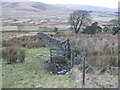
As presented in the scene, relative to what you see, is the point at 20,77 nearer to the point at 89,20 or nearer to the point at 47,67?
the point at 47,67

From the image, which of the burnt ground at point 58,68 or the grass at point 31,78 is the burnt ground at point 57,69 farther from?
the grass at point 31,78

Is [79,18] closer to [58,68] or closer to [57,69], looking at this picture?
[58,68]

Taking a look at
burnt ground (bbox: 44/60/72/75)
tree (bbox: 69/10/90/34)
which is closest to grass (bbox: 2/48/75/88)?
burnt ground (bbox: 44/60/72/75)

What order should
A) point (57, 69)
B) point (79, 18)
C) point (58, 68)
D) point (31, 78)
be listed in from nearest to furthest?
1. point (31, 78)
2. point (57, 69)
3. point (58, 68)
4. point (79, 18)

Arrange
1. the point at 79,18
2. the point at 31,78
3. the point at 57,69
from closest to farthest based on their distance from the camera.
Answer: the point at 31,78 → the point at 57,69 → the point at 79,18

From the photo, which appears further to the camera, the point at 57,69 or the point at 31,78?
the point at 57,69

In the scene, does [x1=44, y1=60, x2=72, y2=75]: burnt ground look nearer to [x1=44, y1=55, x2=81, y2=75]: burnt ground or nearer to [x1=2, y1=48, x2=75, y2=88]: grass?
[x1=44, y1=55, x2=81, y2=75]: burnt ground

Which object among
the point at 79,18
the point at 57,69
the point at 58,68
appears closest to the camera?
the point at 57,69

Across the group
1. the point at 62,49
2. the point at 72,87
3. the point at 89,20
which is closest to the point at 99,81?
the point at 72,87

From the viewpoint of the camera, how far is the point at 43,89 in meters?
5.42

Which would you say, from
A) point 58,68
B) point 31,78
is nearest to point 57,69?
point 58,68

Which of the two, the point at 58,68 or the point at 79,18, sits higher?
the point at 79,18

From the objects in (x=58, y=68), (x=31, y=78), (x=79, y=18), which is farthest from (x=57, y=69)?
(x=79, y=18)

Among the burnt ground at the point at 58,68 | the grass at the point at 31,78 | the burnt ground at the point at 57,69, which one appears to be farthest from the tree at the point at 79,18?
the grass at the point at 31,78
